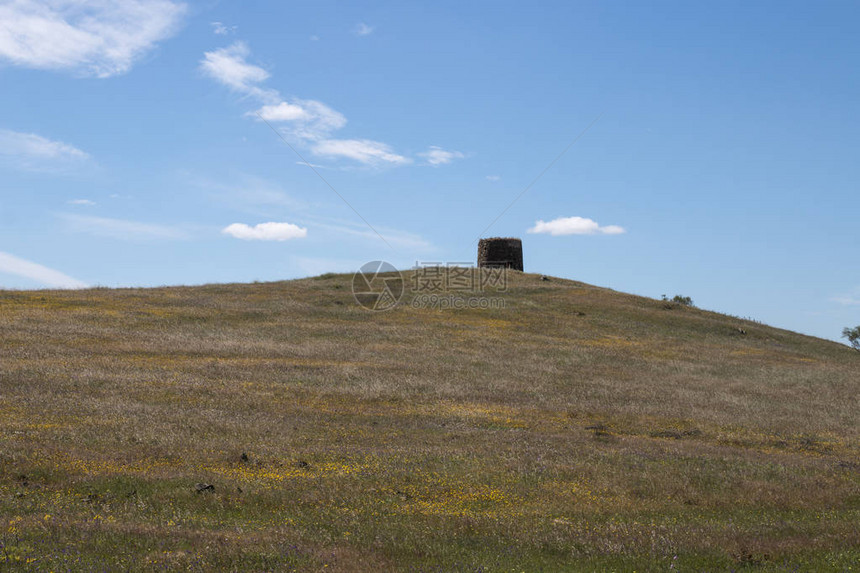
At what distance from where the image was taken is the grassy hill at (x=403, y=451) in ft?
36.0

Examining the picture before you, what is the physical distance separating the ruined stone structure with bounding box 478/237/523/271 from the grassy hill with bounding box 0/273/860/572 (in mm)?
40095

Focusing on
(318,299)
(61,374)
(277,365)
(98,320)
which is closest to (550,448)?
(277,365)

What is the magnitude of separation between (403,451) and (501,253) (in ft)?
228

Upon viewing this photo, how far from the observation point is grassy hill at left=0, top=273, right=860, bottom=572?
1098 cm

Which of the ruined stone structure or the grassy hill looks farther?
the ruined stone structure

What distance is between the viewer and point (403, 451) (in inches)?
738

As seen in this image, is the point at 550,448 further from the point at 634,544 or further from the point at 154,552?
the point at 154,552

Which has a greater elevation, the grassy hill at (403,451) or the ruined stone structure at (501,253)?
the ruined stone structure at (501,253)

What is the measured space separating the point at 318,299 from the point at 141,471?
44.5m

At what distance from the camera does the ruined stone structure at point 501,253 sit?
86750 millimetres

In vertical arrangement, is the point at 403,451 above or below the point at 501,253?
below

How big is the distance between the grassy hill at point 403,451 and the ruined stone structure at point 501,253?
40.1 m

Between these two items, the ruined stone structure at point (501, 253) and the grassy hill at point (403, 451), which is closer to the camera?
the grassy hill at point (403, 451)

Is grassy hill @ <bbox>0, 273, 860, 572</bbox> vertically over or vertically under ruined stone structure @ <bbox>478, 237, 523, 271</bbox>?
under
